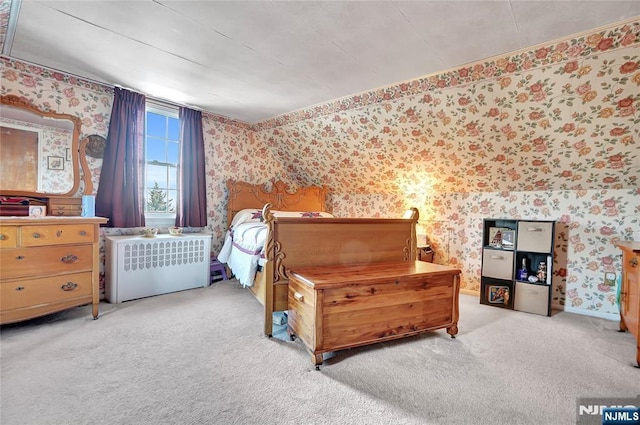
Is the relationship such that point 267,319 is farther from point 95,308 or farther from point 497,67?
point 497,67

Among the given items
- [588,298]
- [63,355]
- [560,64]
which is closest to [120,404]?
[63,355]

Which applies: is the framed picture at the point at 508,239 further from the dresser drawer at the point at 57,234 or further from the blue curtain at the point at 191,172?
the dresser drawer at the point at 57,234

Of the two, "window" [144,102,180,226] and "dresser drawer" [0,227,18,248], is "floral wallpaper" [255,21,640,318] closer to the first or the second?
"window" [144,102,180,226]

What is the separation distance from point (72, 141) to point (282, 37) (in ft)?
8.08

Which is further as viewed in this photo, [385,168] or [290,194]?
[290,194]

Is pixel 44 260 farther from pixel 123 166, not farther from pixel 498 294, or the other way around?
pixel 498 294

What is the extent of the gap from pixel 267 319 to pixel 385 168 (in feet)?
8.70

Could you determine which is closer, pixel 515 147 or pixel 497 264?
pixel 515 147

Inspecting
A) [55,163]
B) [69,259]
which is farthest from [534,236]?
[55,163]

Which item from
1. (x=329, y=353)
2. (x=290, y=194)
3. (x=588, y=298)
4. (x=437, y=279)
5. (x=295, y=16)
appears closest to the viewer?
(x=295, y=16)

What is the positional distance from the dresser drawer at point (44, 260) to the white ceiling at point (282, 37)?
1652 mm

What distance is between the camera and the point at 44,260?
94.3 inches

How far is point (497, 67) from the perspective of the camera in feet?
8.01

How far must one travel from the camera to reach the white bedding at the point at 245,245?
2.86 m
